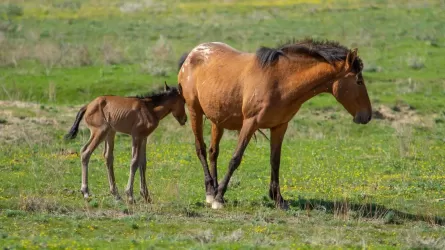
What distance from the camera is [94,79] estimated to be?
27.2 meters

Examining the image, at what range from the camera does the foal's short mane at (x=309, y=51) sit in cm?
1402

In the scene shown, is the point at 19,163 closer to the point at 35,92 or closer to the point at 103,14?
the point at 35,92

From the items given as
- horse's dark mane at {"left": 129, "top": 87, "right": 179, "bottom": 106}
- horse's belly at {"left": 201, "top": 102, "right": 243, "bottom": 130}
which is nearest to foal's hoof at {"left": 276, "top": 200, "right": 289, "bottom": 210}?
horse's belly at {"left": 201, "top": 102, "right": 243, "bottom": 130}

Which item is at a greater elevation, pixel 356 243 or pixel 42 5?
pixel 42 5

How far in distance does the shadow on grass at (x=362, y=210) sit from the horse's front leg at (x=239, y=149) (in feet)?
3.86

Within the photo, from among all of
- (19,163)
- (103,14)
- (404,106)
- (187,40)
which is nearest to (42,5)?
(103,14)

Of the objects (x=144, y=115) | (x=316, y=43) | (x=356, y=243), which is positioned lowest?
(x=356, y=243)

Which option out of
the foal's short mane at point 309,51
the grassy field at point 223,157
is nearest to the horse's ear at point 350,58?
the foal's short mane at point 309,51

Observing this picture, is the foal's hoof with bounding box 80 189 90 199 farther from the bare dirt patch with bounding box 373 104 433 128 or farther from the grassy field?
the bare dirt patch with bounding box 373 104 433 128

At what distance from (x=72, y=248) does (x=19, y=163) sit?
7.93m

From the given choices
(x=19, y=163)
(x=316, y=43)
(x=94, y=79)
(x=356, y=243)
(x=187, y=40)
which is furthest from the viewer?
(x=187, y=40)

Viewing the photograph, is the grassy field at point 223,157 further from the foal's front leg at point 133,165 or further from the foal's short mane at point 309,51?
the foal's short mane at point 309,51

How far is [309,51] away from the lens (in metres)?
14.3

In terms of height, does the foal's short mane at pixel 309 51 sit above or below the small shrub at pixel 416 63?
above
